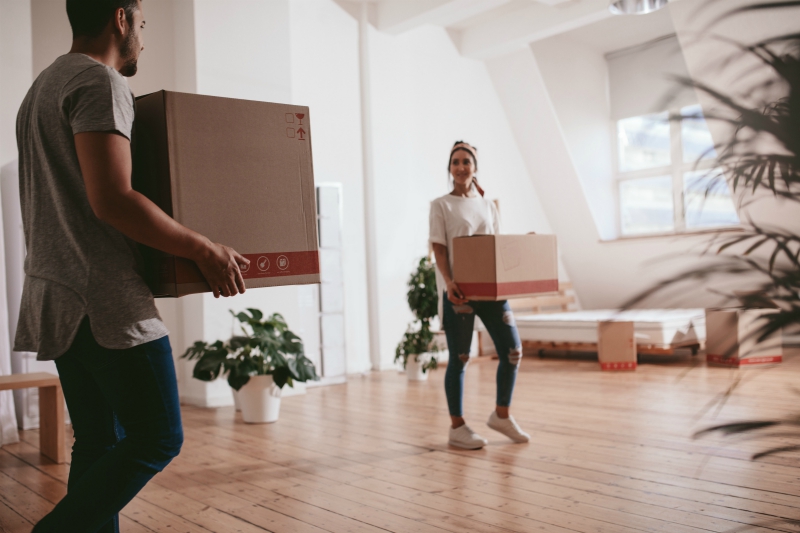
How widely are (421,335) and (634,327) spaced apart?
5.70 ft

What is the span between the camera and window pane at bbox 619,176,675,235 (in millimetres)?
6863

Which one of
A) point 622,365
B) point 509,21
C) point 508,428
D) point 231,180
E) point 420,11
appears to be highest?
point 509,21

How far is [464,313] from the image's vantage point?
2.80 metres

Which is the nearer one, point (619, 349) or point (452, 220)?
point (452, 220)

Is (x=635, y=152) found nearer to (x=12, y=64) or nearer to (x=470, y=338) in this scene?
(x=470, y=338)

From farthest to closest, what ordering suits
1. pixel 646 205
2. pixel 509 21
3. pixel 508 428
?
pixel 646 205, pixel 509 21, pixel 508 428

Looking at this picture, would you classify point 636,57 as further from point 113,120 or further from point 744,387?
point 113,120

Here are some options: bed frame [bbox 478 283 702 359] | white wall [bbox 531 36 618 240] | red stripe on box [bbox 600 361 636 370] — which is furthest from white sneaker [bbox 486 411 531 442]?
white wall [bbox 531 36 618 240]

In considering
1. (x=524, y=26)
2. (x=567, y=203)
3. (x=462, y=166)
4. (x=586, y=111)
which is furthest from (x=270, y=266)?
(x=586, y=111)

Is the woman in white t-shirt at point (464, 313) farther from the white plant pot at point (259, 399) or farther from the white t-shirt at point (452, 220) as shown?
the white plant pot at point (259, 399)

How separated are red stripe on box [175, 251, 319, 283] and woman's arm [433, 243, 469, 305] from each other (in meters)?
1.46

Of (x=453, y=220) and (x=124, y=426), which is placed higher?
(x=453, y=220)

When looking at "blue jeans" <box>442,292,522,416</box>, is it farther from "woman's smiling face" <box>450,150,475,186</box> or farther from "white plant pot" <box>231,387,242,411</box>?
"white plant pot" <box>231,387,242,411</box>

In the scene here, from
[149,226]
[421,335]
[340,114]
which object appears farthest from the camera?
[340,114]
